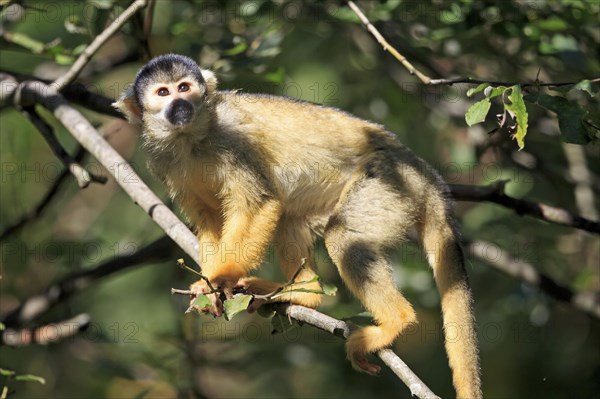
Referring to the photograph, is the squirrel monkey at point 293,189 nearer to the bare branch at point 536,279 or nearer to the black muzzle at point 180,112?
the black muzzle at point 180,112

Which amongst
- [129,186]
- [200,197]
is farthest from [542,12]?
[129,186]

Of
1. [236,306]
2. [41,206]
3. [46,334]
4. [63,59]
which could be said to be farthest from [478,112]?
[41,206]

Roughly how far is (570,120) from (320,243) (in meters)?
2.81

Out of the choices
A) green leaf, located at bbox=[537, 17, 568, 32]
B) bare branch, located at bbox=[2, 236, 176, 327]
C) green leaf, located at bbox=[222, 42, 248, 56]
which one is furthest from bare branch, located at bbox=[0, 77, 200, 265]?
green leaf, located at bbox=[537, 17, 568, 32]

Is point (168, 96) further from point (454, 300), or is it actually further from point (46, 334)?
point (454, 300)

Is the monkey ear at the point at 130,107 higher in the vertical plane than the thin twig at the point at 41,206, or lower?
higher

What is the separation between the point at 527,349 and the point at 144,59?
4115 millimetres

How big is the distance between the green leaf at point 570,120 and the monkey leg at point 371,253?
4.23 ft

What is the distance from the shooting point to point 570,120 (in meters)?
3.79

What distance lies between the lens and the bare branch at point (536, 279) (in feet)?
19.2

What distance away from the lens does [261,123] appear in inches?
207

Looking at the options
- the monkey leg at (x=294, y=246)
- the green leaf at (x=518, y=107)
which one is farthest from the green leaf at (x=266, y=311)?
the green leaf at (x=518, y=107)

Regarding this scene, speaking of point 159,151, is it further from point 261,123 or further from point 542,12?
point 542,12

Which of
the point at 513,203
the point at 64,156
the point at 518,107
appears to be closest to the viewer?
the point at 518,107
